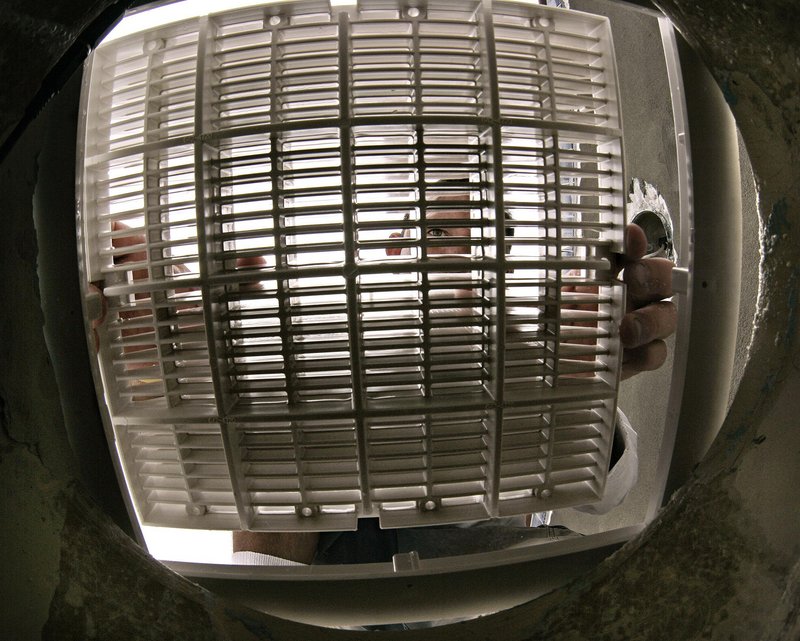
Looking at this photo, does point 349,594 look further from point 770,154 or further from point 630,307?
point 770,154

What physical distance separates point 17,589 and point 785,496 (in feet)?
2.04

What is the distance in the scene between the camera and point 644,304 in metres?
0.65

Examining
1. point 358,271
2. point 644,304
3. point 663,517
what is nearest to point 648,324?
point 644,304

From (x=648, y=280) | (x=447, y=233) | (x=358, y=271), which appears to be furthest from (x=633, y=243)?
(x=358, y=271)

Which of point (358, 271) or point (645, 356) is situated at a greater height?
point (358, 271)

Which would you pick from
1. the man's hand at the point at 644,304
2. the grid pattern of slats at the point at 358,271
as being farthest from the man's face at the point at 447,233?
the man's hand at the point at 644,304

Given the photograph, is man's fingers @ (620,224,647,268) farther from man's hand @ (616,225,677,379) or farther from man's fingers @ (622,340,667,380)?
man's fingers @ (622,340,667,380)

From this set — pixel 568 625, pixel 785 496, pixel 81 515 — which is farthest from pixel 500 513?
pixel 81 515

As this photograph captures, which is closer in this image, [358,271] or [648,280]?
[358,271]

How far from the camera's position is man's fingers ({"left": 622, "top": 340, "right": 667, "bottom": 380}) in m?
0.66

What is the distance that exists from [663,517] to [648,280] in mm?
267

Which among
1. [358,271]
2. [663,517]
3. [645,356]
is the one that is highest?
[358,271]

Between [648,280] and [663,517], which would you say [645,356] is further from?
[663,517]

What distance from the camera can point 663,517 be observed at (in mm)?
466
